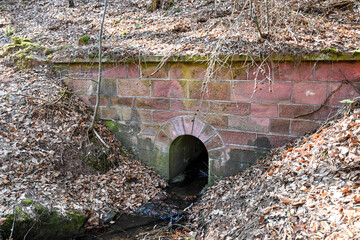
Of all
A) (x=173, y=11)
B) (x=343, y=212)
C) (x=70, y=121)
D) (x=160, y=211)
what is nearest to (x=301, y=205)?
(x=343, y=212)

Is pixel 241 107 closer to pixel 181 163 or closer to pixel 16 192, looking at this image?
pixel 181 163

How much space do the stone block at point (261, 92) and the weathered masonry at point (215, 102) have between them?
0.6 inches

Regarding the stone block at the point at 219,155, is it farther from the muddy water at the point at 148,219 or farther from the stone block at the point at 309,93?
the stone block at the point at 309,93

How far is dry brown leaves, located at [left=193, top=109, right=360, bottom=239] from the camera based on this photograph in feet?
8.79

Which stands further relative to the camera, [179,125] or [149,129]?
[149,129]

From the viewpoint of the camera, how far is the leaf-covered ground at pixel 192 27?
15.5 feet

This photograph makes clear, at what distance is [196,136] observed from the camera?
17.3 ft

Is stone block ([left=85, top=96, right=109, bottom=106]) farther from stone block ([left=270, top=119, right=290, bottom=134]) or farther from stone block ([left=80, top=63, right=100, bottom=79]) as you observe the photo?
stone block ([left=270, top=119, right=290, bottom=134])

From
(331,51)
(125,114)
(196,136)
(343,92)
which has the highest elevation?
(331,51)

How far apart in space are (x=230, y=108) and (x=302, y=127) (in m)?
1.17

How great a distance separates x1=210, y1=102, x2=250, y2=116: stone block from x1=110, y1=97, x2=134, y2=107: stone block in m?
1.67

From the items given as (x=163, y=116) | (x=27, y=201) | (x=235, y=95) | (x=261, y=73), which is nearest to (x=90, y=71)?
(x=163, y=116)

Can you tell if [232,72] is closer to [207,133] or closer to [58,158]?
[207,133]

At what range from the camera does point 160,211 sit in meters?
4.78
